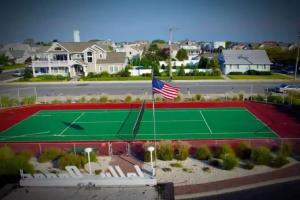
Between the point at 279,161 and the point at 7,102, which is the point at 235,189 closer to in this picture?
the point at 279,161

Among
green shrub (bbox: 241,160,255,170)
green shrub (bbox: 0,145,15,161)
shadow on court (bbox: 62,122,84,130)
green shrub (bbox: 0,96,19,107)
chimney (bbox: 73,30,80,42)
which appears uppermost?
chimney (bbox: 73,30,80,42)

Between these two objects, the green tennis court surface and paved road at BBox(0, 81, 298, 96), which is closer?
the green tennis court surface

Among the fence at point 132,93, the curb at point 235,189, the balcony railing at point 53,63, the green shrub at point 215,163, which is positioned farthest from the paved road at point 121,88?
the curb at point 235,189

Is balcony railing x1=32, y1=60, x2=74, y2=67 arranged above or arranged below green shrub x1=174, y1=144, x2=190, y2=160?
above

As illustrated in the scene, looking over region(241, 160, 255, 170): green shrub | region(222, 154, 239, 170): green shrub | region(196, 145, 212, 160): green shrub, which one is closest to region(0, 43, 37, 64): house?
region(196, 145, 212, 160): green shrub

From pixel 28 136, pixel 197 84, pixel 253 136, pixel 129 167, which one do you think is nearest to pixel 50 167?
pixel 129 167

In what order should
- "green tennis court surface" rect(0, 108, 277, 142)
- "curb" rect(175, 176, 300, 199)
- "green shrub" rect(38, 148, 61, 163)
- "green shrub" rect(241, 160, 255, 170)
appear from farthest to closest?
1. "green tennis court surface" rect(0, 108, 277, 142)
2. "green shrub" rect(38, 148, 61, 163)
3. "green shrub" rect(241, 160, 255, 170)
4. "curb" rect(175, 176, 300, 199)

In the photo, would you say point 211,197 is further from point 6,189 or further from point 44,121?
point 44,121

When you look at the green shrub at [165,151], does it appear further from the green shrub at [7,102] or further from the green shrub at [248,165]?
the green shrub at [7,102]

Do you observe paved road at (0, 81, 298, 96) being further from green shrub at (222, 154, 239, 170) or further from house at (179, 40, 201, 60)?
house at (179, 40, 201, 60)
